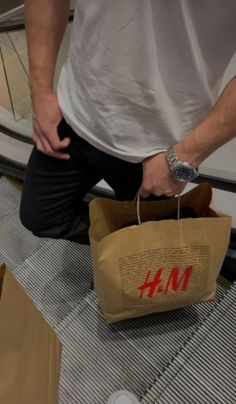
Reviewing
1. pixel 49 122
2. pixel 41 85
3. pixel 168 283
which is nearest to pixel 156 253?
pixel 168 283

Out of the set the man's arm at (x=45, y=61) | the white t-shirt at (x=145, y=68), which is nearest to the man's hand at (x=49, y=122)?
the man's arm at (x=45, y=61)

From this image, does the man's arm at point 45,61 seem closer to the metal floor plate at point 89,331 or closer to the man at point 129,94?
the man at point 129,94

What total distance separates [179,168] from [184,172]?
0.05 ft

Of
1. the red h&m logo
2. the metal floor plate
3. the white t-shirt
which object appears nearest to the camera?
the white t-shirt

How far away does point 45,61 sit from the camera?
1161mm

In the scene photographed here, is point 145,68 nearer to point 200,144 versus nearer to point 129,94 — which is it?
point 129,94

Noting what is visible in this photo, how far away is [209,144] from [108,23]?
0.34 meters

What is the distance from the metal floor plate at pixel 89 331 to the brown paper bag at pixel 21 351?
39 cm

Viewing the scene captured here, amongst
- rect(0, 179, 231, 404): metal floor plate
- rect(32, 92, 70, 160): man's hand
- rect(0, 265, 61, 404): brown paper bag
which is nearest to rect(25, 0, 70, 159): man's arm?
rect(32, 92, 70, 160): man's hand

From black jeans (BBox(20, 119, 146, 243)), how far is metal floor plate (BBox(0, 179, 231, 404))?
0.31 meters

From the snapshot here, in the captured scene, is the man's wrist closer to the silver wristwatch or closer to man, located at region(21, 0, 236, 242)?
man, located at region(21, 0, 236, 242)

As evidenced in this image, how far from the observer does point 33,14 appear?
43.3 inches

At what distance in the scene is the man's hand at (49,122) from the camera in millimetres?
1139

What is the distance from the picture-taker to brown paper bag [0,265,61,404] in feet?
2.58
